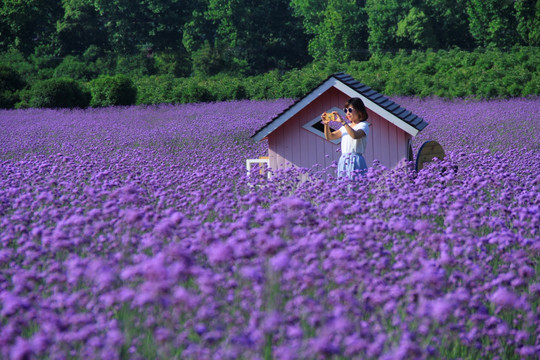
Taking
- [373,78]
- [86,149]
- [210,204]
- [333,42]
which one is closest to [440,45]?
[333,42]

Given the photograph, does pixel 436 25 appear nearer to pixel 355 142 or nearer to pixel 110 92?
pixel 110 92

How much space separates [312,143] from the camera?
6.95 metres

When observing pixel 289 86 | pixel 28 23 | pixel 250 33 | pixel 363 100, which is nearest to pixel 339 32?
pixel 250 33

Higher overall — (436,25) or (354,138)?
(436,25)

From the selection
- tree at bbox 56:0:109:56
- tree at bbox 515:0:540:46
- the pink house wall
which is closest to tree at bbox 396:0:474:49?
tree at bbox 515:0:540:46

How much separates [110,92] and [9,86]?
3.51 m

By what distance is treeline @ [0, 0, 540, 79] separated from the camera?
38.6 m

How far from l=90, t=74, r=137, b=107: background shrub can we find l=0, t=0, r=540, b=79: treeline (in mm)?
17022

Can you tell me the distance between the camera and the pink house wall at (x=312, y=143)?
6.82 m

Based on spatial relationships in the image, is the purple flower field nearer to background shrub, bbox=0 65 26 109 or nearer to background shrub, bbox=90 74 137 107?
background shrub, bbox=90 74 137 107

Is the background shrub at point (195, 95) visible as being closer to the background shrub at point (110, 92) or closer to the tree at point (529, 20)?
the background shrub at point (110, 92)

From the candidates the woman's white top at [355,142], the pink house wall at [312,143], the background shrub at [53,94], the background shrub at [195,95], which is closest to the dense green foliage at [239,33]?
the background shrub at [195,95]

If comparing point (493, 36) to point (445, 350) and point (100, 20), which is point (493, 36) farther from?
point (445, 350)

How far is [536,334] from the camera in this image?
268 centimetres
